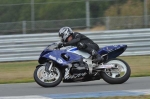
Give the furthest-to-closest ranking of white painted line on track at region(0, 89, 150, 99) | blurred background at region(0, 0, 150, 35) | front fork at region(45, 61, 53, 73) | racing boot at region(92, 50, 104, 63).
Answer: blurred background at region(0, 0, 150, 35) → racing boot at region(92, 50, 104, 63) → front fork at region(45, 61, 53, 73) → white painted line on track at region(0, 89, 150, 99)

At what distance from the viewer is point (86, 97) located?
340 inches

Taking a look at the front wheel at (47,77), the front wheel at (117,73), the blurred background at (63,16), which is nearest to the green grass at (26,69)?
the blurred background at (63,16)

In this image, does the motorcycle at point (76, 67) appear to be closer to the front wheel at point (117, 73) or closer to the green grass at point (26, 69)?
the front wheel at point (117, 73)

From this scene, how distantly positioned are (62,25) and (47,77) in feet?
24.1

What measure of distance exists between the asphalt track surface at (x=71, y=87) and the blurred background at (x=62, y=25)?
14.5 ft

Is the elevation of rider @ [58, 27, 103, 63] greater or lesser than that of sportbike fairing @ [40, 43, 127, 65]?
greater

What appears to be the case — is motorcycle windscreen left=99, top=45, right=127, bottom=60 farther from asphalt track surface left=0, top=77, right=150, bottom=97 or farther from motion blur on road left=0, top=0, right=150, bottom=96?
motion blur on road left=0, top=0, right=150, bottom=96

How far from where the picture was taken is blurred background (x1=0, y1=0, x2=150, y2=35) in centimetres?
1750

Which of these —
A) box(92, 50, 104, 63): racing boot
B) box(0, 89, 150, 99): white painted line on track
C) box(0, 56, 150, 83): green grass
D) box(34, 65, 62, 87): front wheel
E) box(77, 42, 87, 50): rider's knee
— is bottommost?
box(0, 56, 150, 83): green grass

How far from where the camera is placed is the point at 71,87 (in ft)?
34.9

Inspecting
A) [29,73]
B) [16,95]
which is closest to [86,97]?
[16,95]

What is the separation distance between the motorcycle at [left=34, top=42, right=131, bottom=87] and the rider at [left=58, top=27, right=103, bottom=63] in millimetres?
123

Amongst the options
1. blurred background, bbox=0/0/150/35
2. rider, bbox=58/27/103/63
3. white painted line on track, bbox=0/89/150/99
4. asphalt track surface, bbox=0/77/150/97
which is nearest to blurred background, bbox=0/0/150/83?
blurred background, bbox=0/0/150/35

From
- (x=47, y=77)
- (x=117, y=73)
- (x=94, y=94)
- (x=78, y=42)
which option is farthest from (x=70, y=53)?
(x=94, y=94)
